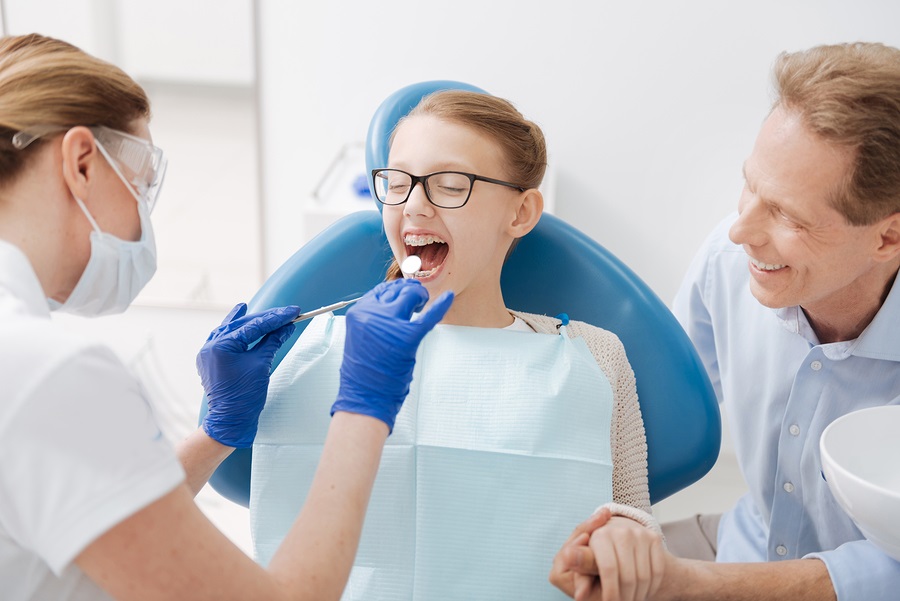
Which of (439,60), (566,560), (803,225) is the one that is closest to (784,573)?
(566,560)

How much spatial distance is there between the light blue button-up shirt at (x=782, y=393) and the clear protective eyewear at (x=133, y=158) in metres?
0.95

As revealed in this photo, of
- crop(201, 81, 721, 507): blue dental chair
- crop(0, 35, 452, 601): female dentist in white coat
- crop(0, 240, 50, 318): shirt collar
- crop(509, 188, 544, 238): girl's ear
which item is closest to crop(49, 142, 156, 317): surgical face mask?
Result: crop(0, 35, 452, 601): female dentist in white coat

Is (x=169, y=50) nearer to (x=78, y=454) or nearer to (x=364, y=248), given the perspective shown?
(x=364, y=248)

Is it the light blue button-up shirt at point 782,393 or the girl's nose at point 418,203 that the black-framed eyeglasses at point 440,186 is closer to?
the girl's nose at point 418,203

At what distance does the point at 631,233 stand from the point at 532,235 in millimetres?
1231

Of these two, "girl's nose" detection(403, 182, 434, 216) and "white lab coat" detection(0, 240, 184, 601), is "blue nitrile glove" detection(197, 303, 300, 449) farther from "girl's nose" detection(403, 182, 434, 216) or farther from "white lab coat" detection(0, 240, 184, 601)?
"white lab coat" detection(0, 240, 184, 601)

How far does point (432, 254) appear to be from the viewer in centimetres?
140

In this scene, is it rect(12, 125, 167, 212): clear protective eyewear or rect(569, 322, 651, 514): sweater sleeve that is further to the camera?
rect(569, 322, 651, 514): sweater sleeve

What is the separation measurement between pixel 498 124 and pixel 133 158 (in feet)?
1.86

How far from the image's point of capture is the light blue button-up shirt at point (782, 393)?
132 cm

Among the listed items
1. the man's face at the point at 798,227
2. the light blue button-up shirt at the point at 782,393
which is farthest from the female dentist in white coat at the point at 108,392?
the light blue button-up shirt at the point at 782,393

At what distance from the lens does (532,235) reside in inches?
56.7

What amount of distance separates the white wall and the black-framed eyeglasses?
4.10 feet

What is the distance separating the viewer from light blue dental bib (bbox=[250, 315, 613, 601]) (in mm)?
1202
